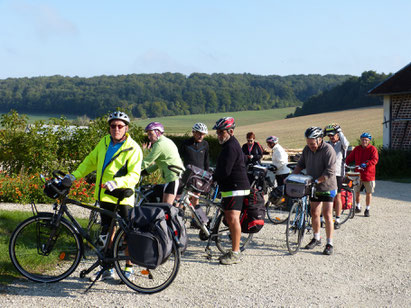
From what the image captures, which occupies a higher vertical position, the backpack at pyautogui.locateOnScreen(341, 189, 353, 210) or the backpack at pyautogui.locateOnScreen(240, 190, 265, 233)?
Result: the backpack at pyautogui.locateOnScreen(240, 190, 265, 233)

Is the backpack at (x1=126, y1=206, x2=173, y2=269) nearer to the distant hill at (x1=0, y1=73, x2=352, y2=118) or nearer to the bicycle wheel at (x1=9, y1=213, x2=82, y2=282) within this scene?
the bicycle wheel at (x1=9, y1=213, x2=82, y2=282)

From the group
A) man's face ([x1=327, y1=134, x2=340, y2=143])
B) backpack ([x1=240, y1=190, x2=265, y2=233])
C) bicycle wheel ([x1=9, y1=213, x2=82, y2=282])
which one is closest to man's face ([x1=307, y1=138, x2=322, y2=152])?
backpack ([x1=240, y1=190, x2=265, y2=233])

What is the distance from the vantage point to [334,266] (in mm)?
6734

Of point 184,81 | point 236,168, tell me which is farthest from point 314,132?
point 184,81

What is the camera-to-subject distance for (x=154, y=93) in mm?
84500

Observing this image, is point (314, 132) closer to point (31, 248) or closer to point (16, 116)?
point (31, 248)

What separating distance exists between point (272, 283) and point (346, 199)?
189 inches

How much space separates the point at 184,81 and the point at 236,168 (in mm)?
96190

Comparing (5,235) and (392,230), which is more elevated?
(5,235)

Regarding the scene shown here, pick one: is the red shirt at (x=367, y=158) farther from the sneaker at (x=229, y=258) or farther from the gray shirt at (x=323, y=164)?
the sneaker at (x=229, y=258)

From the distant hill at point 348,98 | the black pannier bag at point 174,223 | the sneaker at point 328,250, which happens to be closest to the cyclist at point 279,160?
the sneaker at point 328,250

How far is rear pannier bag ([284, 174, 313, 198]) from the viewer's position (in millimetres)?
7270

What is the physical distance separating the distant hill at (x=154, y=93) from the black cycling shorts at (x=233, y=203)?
5608 cm

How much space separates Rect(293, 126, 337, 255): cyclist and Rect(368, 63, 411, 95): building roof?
699 inches
